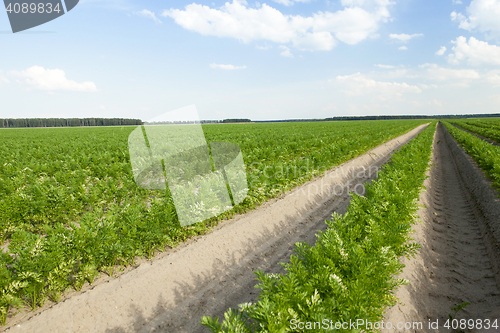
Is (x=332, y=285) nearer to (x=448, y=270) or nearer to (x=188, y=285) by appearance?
(x=188, y=285)

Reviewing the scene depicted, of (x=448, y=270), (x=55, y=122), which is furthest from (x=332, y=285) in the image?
(x=55, y=122)

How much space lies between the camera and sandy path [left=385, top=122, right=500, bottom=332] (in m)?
4.25

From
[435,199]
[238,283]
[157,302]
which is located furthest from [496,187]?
[157,302]

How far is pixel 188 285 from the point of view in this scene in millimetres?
4898

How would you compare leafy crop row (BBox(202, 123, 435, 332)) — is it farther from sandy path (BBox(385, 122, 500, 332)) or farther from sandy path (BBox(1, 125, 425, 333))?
sandy path (BBox(1, 125, 425, 333))

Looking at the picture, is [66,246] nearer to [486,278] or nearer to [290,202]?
[290,202]

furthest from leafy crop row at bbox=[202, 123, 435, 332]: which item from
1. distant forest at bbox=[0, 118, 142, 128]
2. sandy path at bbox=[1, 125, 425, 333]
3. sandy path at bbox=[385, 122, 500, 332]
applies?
distant forest at bbox=[0, 118, 142, 128]

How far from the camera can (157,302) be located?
445 cm

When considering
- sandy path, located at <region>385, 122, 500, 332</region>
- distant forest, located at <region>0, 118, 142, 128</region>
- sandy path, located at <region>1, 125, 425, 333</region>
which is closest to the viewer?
sandy path, located at <region>1, 125, 425, 333</region>

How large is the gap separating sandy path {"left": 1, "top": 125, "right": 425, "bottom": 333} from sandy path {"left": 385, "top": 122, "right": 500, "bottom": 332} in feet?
8.16

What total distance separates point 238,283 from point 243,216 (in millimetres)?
3065

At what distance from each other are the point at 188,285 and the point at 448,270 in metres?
5.88

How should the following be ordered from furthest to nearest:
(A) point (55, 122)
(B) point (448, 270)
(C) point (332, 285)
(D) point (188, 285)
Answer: (A) point (55, 122) → (B) point (448, 270) → (D) point (188, 285) → (C) point (332, 285)

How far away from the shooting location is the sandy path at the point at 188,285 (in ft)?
13.1
